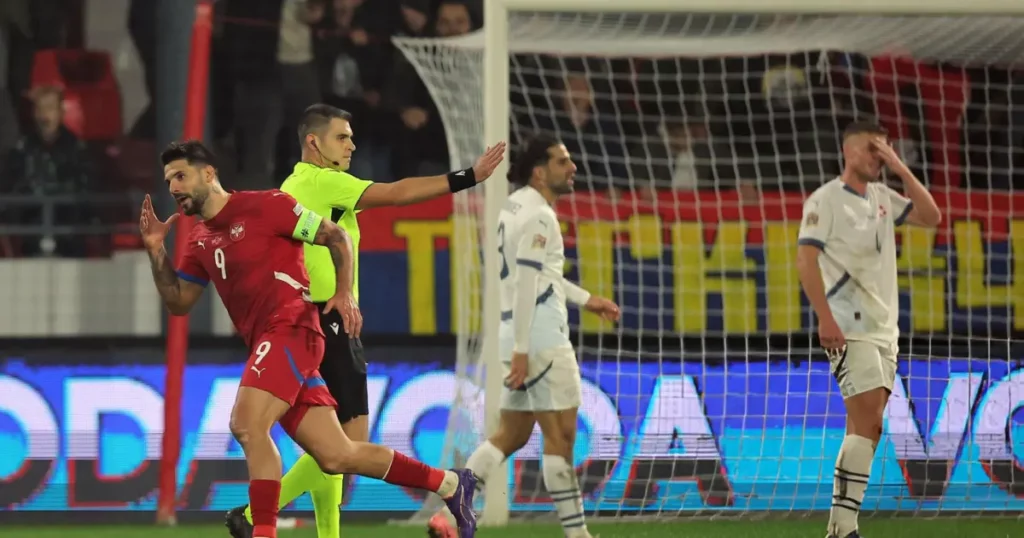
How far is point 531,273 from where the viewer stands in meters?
6.23

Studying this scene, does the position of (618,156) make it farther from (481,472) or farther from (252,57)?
(481,472)

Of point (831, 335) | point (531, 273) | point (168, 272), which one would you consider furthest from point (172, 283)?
point (831, 335)

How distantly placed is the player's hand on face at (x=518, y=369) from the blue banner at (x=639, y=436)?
64.3 inches

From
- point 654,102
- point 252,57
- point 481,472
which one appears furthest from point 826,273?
point 252,57

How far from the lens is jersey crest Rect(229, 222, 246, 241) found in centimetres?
506

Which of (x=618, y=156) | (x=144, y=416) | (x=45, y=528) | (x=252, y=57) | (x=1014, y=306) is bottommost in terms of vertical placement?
(x=45, y=528)

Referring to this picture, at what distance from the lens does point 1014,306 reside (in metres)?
8.59

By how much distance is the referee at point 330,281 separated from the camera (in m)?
5.43

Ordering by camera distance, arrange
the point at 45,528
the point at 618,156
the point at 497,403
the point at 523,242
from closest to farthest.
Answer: the point at 523,242 → the point at 497,403 → the point at 45,528 → the point at 618,156

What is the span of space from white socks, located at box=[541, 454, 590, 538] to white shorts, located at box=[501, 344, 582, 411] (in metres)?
0.24

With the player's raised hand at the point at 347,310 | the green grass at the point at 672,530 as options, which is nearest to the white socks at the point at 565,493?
the green grass at the point at 672,530

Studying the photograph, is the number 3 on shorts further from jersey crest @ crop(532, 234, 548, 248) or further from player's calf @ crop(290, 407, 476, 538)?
jersey crest @ crop(532, 234, 548, 248)

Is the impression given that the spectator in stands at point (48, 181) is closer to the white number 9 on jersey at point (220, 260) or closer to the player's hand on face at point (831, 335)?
the white number 9 on jersey at point (220, 260)

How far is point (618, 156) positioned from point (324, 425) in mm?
4554
